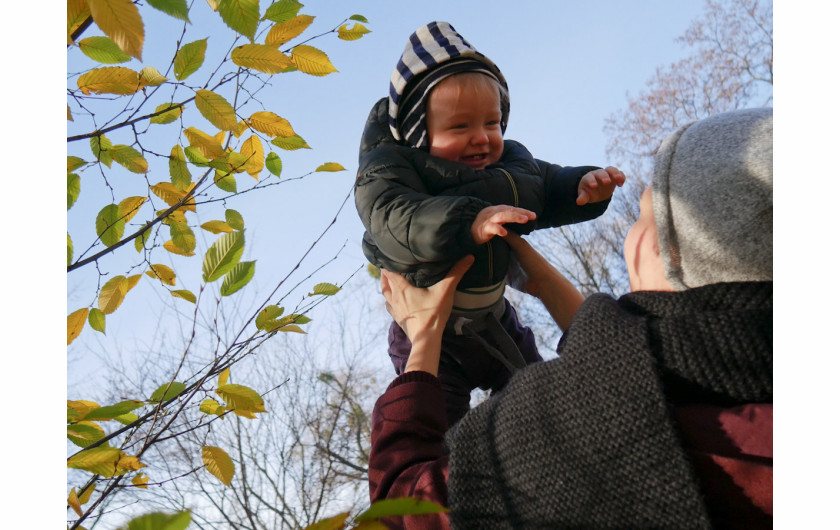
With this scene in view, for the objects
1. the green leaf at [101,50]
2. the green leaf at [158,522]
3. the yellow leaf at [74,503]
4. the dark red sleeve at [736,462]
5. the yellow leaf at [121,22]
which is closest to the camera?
the green leaf at [158,522]

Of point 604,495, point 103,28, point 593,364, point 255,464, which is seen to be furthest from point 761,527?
point 255,464

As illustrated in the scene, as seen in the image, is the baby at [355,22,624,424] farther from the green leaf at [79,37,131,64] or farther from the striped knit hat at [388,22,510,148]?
the green leaf at [79,37,131,64]

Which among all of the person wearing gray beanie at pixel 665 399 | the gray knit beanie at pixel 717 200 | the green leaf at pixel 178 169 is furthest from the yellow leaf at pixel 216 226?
the gray knit beanie at pixel 717 200

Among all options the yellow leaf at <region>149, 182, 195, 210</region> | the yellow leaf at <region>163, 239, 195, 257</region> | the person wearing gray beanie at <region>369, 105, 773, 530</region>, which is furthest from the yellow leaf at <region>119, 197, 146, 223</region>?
the person wearing gray beanie at <region>369, 105, 773, 530</region>

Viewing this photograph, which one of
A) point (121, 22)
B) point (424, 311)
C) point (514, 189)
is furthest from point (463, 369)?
point (121, 22)

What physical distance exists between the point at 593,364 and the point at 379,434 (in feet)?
1.60

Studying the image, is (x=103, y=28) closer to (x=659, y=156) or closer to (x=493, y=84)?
(x=659, y=156)

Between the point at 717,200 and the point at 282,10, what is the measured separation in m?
1.01

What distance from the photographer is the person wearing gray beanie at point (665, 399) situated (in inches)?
37.2

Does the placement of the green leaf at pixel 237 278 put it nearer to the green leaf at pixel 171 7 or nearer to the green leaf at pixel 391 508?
the green leaf at pixel 171 7

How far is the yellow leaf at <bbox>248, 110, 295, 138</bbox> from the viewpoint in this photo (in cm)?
166

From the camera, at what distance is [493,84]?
178cm

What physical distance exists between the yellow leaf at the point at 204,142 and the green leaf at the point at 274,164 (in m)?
0.24

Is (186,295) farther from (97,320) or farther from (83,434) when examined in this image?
(83,434)
